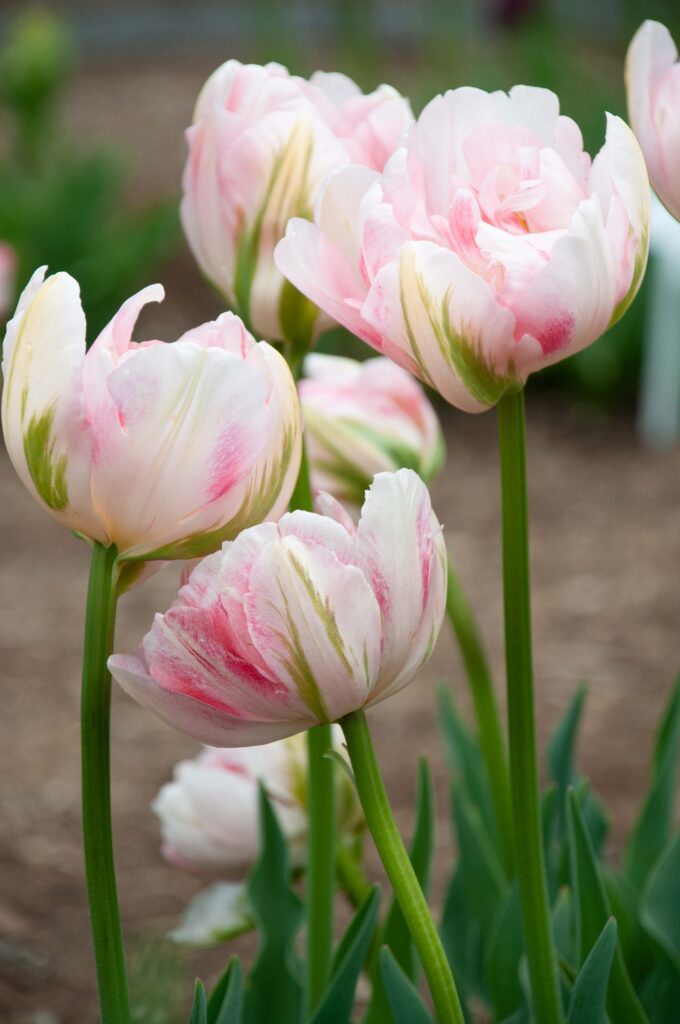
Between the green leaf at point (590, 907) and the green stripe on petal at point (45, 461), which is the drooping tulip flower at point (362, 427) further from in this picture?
the green stripe on petal at point (45, 461)

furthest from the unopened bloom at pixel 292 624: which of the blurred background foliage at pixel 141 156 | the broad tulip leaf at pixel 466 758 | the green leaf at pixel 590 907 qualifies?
the blurred background foliage at pixel 141 156

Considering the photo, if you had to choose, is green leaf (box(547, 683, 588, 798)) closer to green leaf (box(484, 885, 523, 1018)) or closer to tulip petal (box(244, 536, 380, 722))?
green leaf (box(484, 885, 523, 1018))

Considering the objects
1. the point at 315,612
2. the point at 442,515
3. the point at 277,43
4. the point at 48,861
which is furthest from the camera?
the point at 277,43

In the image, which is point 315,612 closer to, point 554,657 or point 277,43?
point 554,657

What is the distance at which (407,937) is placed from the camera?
82 centimetres

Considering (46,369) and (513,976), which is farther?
(513,976)

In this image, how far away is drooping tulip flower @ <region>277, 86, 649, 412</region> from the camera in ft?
1.75

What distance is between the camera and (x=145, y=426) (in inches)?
19.9

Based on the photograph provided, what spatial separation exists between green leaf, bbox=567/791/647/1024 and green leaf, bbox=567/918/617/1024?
94 mm

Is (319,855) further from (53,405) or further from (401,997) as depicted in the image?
(53,405)

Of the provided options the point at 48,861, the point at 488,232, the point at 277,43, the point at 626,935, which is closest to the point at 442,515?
the point at 48,861

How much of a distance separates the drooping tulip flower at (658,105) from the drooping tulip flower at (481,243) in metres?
0.06

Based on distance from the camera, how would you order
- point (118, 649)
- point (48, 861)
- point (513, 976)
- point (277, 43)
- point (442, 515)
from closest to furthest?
point (513, 976), point (48, 861), point (118, 649), point (442, 515), point (277, 43)

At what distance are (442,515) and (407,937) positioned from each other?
2.07 metres
